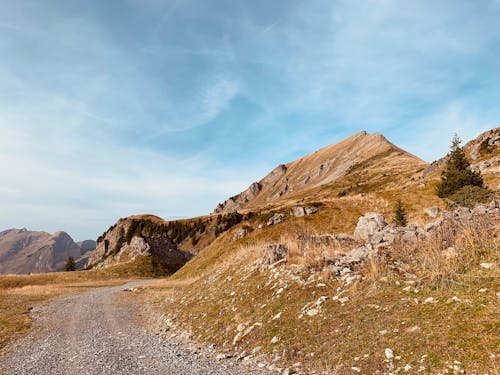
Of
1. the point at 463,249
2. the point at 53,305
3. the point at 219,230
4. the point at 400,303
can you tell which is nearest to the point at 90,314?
the point at 53,305

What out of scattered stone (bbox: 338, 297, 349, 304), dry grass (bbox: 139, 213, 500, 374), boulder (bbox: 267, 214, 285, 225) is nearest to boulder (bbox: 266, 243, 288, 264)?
dry grass (bbox: 139, 213, 500, 374)

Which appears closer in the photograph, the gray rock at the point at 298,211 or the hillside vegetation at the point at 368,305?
the hillside vegetation at the point at 368,305

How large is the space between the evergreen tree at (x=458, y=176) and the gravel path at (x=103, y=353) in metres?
46.8

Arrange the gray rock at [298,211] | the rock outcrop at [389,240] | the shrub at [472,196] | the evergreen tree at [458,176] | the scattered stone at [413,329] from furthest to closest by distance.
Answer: the gray rock at [298,211] → the evergreen tree at [458,176] → the shrub at [472,196] → the rock outcrop at [389,240] → the scattered stone at [413,329]

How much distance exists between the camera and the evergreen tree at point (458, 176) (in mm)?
43406

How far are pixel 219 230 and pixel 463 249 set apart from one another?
157 metres

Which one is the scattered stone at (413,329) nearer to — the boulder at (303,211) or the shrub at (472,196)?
the shrub at (472,196)

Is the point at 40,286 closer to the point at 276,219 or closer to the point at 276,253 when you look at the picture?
the point at 276,219

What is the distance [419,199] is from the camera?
54.3 meters

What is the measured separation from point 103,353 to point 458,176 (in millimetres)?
49405

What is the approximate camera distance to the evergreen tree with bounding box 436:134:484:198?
142 ft

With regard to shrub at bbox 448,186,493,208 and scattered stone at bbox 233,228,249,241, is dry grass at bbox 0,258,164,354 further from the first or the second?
shrub at bbox 448,186,493,208

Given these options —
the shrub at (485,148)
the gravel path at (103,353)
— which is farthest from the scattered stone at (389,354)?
the shrub at (485,148)

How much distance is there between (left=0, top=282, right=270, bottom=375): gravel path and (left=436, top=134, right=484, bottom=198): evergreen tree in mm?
46773
